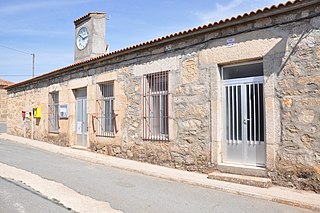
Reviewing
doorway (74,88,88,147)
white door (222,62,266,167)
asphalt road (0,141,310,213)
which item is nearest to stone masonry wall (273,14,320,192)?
white door (222,62,266,167)

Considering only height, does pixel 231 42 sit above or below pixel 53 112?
above

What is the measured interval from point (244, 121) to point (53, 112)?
9.19m

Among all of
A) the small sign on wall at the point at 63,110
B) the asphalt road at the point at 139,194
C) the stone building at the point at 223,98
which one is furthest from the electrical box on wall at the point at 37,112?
the asphalt road at the point at 139,194

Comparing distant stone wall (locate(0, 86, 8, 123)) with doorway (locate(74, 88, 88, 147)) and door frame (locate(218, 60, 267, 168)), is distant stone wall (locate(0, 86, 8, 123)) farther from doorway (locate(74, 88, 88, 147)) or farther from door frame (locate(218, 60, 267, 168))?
door frame (locate(218, 60, 267, 168))

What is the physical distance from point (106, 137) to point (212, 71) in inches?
174

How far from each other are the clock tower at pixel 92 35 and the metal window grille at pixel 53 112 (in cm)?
250

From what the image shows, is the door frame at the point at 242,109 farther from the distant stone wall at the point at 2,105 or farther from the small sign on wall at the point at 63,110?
the distant stone wall at the point at 2,105

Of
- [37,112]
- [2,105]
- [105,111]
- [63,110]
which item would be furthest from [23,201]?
[2,105]

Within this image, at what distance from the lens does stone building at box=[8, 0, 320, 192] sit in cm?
503

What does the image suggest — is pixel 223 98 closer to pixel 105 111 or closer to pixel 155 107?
pixel 155 107

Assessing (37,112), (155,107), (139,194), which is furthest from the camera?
(37,112)

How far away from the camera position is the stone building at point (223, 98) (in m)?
5.03

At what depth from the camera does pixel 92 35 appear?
527 inches

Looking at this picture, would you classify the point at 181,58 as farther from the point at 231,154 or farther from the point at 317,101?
the point at 317,101
